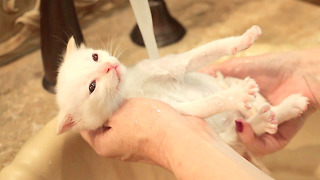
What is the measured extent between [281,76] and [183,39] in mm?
634

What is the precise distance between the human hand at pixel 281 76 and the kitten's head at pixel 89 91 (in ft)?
1.14

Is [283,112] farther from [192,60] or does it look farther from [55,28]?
[55,28]

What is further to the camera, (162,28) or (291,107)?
(162,28)

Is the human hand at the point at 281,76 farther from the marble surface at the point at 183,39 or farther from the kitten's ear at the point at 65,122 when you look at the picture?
the kitten's ear at the point at 65,122

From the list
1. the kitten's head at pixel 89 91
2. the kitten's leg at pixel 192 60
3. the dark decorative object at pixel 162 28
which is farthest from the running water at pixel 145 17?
the dark decorative object at pixel 162 28

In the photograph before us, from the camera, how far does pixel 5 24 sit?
143cm

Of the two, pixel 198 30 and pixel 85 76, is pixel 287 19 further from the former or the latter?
pixel 85 76

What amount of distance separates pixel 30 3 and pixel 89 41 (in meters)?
0.27

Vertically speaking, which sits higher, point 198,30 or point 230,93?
point 230,93

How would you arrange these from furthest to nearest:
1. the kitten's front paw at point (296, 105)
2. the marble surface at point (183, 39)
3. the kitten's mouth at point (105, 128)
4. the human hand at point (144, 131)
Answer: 1. the marble surface at point (183, 39)
2. the kitten's front paw at point (296, 105)
3. the kitten's mouth at point (105, 128)
4. the human hand at point (144, 131)

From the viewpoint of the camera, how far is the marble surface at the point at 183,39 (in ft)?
3.79

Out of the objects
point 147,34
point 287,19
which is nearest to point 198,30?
point 287,19

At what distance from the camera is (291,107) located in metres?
0.91

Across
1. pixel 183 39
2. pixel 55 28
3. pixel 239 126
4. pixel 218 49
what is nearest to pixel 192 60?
pixel 218 49
